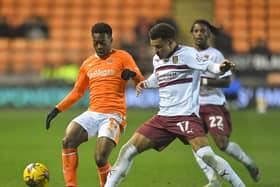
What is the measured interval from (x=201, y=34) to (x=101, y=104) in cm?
175

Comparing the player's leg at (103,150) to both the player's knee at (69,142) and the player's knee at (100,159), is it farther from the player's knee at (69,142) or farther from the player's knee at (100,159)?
the player's knee at (69,142)

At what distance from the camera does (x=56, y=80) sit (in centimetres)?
2098

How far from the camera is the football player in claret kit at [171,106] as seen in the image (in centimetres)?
743

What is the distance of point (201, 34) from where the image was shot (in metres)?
9.06

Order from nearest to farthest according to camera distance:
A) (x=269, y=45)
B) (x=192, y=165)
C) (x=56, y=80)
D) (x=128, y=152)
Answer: (x=128, y=152) → (x=192, y=165) → (x=56, y=80) → (x=269, y=45)

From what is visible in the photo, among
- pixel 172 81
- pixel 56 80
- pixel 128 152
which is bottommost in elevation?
pixel 56 80

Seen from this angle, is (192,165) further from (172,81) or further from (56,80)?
(56,80)

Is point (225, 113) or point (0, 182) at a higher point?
point (225, 113)

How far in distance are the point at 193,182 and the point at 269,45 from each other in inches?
625

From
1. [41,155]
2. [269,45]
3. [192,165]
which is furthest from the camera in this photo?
[269,45]

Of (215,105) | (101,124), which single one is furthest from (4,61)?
(101,124)

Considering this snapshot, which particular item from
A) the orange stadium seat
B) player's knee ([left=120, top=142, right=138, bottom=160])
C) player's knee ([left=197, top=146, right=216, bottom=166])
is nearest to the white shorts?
player's knee ([left=120, top=142, right=138, bottom=160])

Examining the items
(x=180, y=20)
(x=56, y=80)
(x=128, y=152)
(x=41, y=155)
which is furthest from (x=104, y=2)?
(x=128, y=152)

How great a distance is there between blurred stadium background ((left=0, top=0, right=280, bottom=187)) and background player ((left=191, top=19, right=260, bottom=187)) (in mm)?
4995
